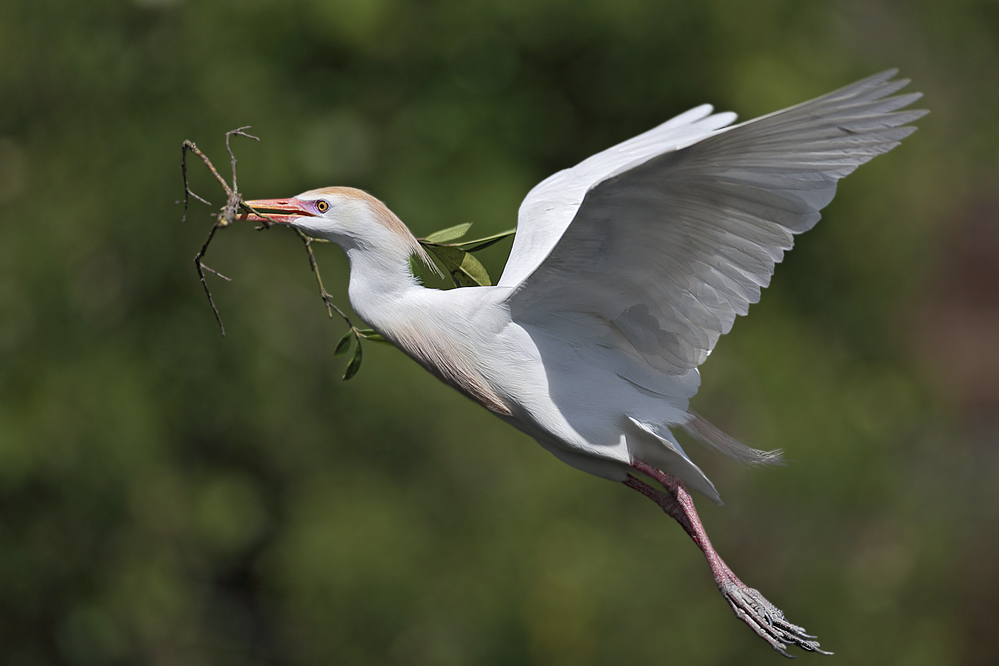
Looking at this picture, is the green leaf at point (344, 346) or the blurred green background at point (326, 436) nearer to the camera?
the green leaf at point (344, 346)

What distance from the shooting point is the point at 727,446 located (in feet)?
7.55

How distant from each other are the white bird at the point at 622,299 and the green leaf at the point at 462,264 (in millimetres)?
73

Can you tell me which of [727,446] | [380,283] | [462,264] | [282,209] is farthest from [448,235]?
[727,446]

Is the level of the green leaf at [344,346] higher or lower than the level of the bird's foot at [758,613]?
higher

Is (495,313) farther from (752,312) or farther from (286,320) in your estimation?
(752,312)

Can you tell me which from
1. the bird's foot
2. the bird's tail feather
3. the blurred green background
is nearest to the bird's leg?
the bird's foot

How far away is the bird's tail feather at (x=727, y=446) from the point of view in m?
2.24

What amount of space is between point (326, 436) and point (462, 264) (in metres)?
5.25

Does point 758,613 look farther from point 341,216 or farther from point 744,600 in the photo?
point 341,216

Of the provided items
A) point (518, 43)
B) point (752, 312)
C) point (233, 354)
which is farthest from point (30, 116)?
point (752, 312)

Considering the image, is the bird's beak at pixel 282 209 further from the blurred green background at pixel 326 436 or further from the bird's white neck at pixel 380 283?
the blurred green background at pixel 326 436

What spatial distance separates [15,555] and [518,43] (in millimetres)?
5926

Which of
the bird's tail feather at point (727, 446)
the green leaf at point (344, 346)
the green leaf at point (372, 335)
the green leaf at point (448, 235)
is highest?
the green leaf at point (448, 235)

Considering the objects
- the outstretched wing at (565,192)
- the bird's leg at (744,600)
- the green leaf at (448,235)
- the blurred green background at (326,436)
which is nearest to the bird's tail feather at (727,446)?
the bird's leg at (744,600)
